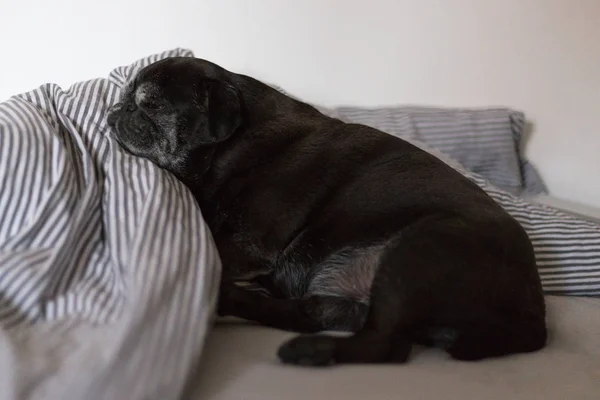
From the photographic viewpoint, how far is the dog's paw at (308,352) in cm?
91

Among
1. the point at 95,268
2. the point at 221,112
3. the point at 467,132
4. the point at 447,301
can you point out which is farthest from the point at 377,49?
the point at 95,268

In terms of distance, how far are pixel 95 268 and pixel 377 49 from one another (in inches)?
48.6

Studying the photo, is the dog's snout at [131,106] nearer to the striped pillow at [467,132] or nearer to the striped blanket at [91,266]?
the striped blanket at [91,266]

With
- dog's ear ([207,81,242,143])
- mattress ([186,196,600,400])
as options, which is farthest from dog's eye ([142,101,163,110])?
mattress ([186,196,600,400])

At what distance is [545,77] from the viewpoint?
199 cm

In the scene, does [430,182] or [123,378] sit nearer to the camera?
[123,378]

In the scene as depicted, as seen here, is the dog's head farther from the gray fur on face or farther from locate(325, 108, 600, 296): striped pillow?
locate(325, 108, 600, 296): striped pillow

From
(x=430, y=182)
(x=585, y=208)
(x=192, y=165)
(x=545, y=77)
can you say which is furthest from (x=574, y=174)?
(x=192, y=165)

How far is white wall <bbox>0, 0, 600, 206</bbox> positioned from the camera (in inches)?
68.9

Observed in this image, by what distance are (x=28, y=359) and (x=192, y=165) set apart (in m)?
0.57

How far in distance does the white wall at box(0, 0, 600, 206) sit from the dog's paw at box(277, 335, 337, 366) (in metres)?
1.11

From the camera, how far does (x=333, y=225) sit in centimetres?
118

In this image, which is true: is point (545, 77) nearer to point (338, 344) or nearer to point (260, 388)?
point (338, 344)

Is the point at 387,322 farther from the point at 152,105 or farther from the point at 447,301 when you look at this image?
the point at 152,105
